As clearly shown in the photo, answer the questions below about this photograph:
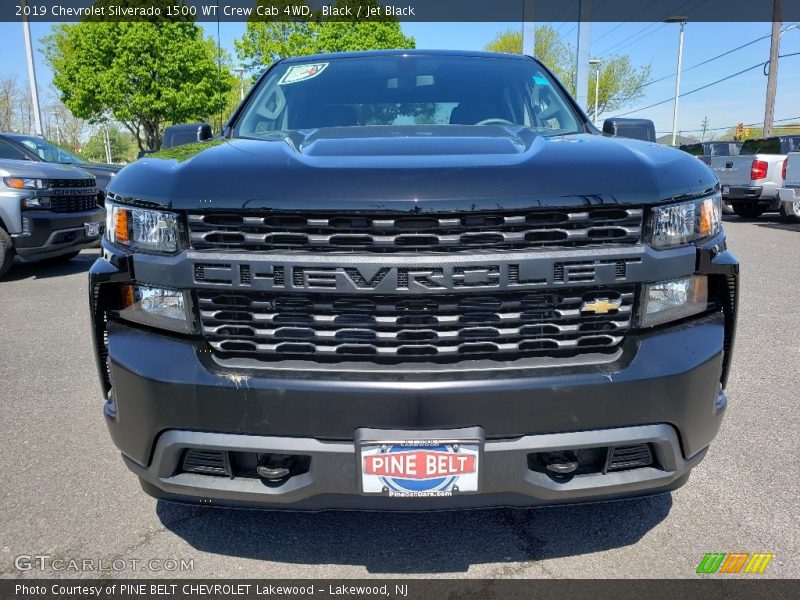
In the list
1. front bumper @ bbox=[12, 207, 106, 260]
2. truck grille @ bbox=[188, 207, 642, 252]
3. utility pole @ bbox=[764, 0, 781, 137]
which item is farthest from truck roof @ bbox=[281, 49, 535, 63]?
utility pole @ bbox=[764, 0, 781, 137]

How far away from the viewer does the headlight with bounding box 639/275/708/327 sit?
1.88 m

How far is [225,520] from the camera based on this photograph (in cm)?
249

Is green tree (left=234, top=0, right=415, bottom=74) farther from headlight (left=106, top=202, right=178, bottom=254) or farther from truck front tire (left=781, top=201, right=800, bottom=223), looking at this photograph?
headlight (left=106, top=202, right=178, bottom=254)

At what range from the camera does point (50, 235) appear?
755 centimetres

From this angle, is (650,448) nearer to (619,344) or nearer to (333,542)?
(619,344)

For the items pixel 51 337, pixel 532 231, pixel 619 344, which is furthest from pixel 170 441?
pixel 51 337

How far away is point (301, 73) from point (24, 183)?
5658 mm

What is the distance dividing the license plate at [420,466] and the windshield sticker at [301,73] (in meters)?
2.26

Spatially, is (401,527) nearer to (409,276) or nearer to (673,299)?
(409,276)

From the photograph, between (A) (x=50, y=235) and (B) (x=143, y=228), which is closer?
(B) (x=143, y=228)

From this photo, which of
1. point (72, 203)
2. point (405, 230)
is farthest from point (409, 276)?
point (72, 203)

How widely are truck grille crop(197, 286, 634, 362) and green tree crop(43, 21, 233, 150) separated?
3029cm

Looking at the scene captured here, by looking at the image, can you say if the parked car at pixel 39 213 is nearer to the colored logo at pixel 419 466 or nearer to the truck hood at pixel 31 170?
the truck hood at pixel 31 170
